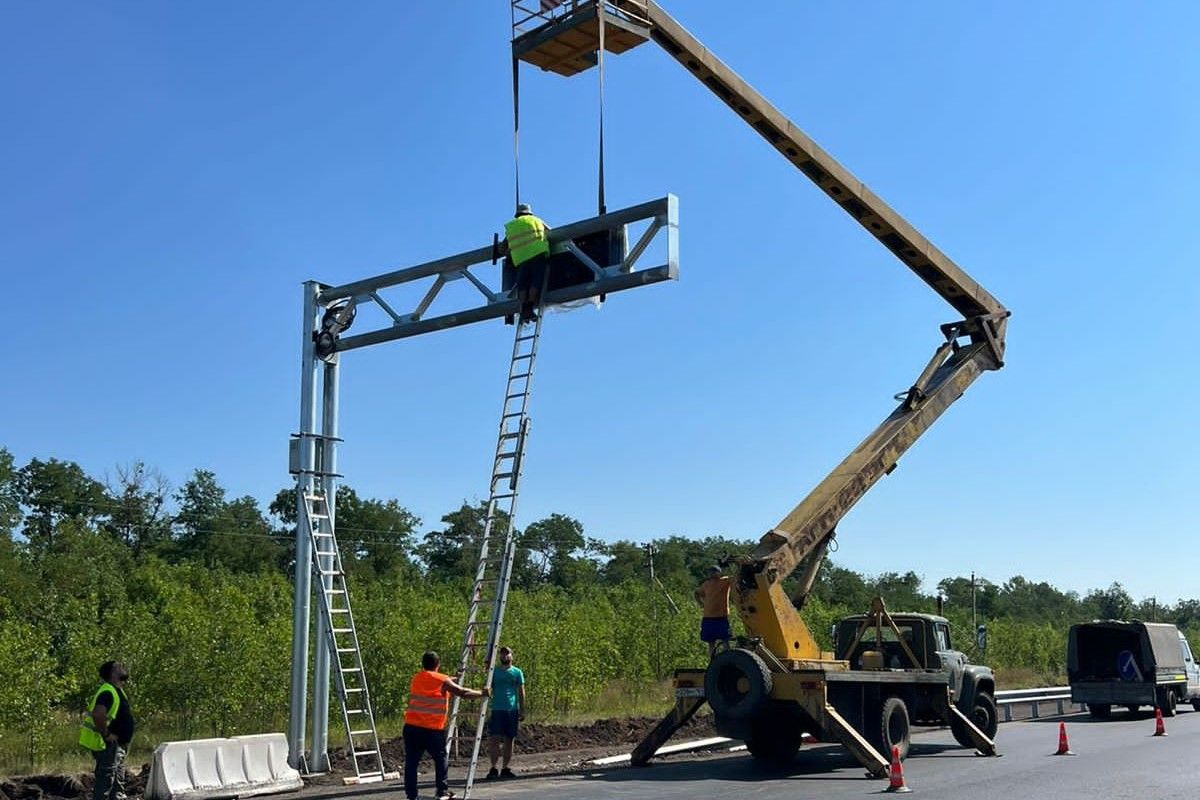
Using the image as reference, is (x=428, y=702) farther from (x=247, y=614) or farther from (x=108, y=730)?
(x=247, y=614)

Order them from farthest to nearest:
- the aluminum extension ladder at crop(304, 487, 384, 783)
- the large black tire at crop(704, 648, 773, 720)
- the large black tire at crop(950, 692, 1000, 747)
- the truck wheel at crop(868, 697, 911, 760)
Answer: the large black tire at crop(950, 692, 1000, 747), the truck wheel at crop(868, 697, 911, 760), the large black tire at crop(704, 648, 773, 720), the aluminum extension ladder at crop(304, 487, 384, 783)

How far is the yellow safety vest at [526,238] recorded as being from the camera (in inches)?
549

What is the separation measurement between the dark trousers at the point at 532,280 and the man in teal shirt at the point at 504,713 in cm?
477

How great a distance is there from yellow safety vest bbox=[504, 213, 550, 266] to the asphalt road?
20.6 feet

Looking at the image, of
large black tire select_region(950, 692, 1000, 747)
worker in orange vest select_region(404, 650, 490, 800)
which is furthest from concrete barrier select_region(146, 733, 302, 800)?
large black tire select_region(950, 692, 1000, 747)

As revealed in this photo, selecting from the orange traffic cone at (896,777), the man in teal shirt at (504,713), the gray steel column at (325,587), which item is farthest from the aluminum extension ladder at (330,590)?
the orange traffic cone at (896,777)

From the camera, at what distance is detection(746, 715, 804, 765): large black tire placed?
16.4 meters

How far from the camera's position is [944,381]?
62.7 ft

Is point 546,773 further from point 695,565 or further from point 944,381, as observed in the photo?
point 695,565

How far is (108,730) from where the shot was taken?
1122cm

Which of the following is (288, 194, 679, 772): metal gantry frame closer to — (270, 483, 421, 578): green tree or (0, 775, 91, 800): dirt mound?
(0, 775, 91, 800): dirt mound

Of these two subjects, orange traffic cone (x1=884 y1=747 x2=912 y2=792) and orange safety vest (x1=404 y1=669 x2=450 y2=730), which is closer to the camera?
orange safety vest (x1=404 y1=669 x2=450 y2=730)

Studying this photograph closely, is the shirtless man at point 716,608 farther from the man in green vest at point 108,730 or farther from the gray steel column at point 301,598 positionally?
the man in green vest at point 108,730

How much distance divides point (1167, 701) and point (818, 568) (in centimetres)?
1596
